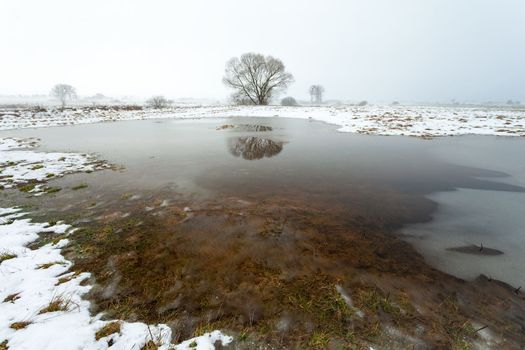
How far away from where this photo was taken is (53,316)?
9.45 feet

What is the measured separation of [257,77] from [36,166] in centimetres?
4707

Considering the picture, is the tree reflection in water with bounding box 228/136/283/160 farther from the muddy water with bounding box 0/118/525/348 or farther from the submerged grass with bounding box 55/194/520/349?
the submerged grass with bounding box 55/194/520/349

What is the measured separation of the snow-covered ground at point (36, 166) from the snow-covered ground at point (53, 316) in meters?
4.51

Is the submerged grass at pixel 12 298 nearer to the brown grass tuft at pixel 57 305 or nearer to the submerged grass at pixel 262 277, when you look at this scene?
the brown grass tuft at pixel 57 305

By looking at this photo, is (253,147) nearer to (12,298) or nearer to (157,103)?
(12,298)

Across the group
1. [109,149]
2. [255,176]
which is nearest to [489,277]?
[255,176]

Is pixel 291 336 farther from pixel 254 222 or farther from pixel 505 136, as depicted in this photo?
pixel 505 136

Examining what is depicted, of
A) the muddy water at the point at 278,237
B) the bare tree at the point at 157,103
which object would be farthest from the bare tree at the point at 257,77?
the muddy water at the point at 278,237

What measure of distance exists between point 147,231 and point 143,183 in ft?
11.3

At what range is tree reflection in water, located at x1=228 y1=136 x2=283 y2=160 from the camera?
37.9 feet

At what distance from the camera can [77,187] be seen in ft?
24.1

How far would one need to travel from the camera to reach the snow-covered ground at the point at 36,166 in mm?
7757

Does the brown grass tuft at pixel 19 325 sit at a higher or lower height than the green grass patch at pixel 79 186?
lower

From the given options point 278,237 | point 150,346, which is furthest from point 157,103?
point 150,346
